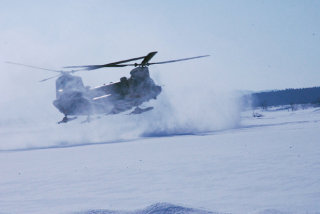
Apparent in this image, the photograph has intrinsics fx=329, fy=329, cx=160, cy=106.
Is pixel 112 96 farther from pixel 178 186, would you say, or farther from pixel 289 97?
pixel 289 97

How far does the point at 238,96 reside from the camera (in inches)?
1973

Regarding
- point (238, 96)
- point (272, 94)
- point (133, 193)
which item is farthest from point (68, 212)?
point (272, 94)

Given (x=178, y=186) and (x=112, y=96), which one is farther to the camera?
(x=112, y=96)

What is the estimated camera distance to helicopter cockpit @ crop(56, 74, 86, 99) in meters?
19.5

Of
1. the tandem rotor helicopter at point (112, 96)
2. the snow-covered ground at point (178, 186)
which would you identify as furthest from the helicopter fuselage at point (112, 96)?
the snow-covered ground at point (178, 186)

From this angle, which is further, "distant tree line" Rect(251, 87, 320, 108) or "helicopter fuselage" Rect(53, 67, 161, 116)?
"distant tree line" Rect(251, 87, 320, 108)

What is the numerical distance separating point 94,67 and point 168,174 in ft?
26.6

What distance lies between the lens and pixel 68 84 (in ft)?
64.8

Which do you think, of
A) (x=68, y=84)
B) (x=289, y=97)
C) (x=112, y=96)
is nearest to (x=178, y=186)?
(x=112, y=96)

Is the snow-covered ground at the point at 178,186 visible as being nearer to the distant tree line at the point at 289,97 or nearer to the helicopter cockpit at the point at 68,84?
the helicopter cockpit at the point at 68,84

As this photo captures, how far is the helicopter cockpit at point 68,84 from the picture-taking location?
766 inches

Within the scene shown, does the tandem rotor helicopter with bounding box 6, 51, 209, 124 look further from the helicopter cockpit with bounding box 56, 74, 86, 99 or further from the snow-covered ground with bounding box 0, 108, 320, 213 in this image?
the snow-covered ground with bounding box 0, 108, 320, 213

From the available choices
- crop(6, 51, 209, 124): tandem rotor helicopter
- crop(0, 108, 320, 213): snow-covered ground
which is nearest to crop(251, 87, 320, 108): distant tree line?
crop(6, 51, 209, 124): tandem rotor helicopter

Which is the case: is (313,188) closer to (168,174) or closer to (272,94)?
(168,174)
